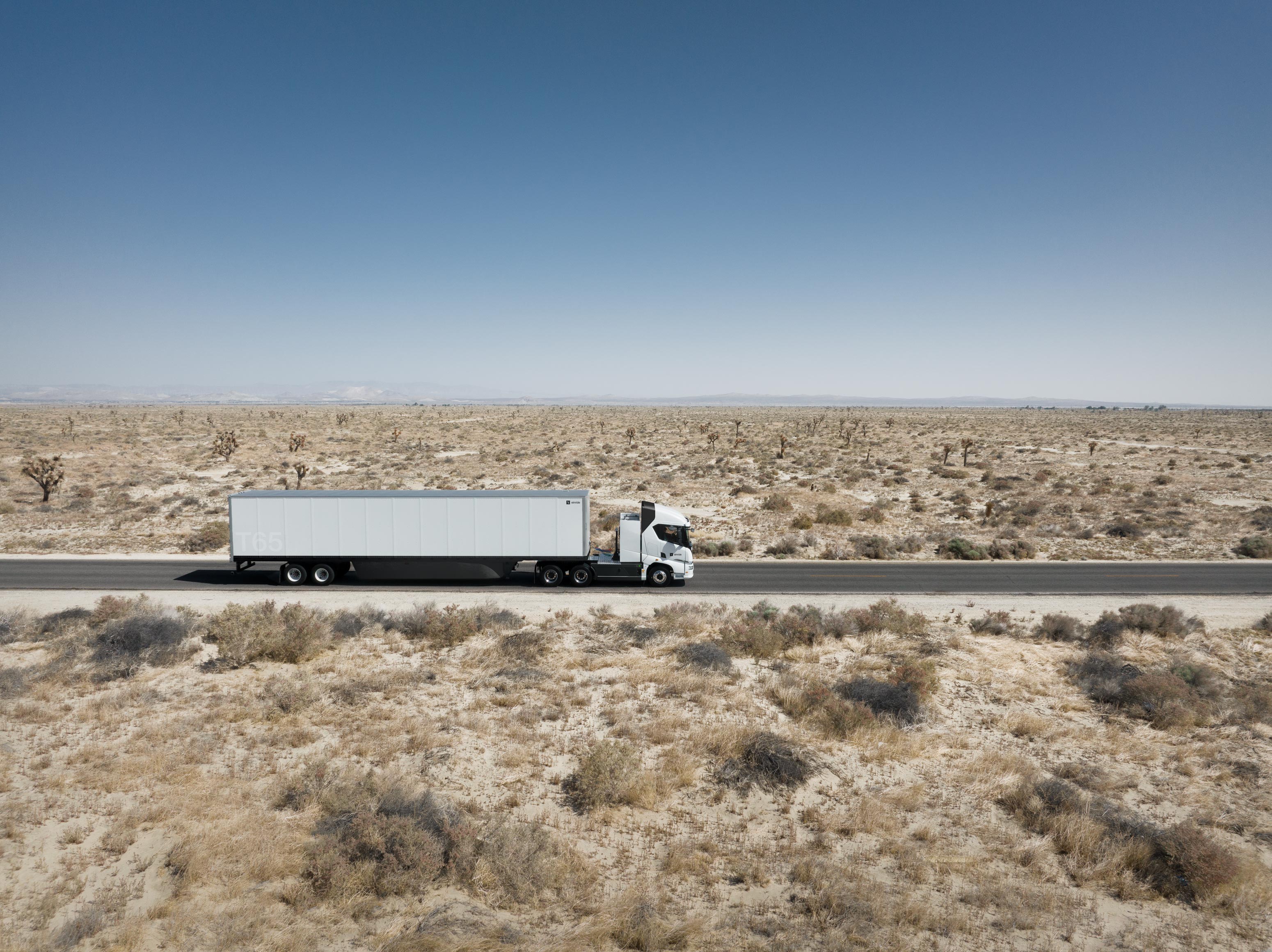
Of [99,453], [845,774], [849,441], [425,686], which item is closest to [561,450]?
[849,441]

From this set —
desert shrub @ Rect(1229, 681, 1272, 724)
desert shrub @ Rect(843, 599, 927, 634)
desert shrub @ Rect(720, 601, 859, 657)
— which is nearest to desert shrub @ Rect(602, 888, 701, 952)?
desert shrub @ Rect(720, 601, 859, 657)

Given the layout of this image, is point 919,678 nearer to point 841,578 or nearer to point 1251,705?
point 1251,705

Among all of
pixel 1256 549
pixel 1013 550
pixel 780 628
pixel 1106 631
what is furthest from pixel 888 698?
pixel 1256 549

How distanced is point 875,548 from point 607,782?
74.1 ft

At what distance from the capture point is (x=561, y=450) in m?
65.7

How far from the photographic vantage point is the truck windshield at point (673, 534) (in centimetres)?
2433

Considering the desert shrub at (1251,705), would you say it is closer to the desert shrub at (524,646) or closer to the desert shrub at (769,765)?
the desert shrub at (769,765)

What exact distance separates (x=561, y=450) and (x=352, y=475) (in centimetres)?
2136

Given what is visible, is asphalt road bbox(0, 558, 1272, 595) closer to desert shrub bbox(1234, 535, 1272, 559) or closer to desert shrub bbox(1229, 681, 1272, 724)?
desert shrub bbox(1234, 535, 1272, 559)

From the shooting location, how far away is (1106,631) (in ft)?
62.7

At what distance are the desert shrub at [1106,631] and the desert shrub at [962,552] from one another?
382 inches

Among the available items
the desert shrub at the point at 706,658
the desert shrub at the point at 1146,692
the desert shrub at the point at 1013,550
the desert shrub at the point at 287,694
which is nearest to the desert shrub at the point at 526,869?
the desert shrub at the point at 287,694

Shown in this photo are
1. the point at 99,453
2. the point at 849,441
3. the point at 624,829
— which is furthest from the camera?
the point at 849,441

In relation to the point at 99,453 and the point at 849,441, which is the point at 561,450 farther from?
the point at 99,453
